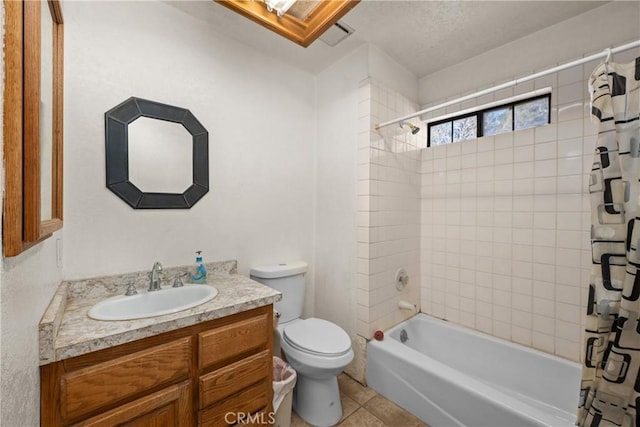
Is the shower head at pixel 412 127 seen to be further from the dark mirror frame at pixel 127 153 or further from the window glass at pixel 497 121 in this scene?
the dark mirror frame at pixel 127 153

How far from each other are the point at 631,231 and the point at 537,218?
2.65ft

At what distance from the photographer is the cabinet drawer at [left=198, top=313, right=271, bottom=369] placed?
1.13 metres

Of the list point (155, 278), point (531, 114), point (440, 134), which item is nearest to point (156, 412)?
point (155, 278)

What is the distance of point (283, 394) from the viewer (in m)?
1.47

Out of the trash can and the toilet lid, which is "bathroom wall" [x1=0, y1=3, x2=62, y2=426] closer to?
the trash can

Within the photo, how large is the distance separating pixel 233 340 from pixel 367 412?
42.6 inches

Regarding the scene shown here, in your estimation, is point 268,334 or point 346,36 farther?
point 346,36

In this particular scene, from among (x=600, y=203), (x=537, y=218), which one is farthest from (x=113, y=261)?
(x=537, y=218)

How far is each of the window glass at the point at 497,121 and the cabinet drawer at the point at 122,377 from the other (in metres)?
2.44

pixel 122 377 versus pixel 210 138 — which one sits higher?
pixel 210 138

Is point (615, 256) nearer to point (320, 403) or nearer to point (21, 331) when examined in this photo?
point (320, 403)

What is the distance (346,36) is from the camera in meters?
1.80

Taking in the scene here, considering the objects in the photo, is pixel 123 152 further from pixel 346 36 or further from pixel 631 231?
pixel 631 231

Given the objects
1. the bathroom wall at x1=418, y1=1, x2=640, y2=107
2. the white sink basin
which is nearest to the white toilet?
the white sink basin
